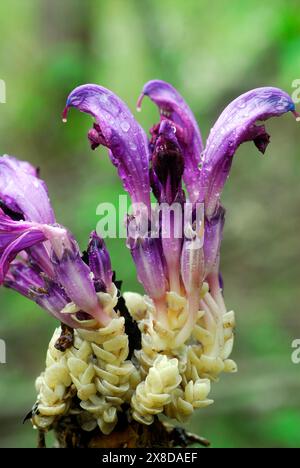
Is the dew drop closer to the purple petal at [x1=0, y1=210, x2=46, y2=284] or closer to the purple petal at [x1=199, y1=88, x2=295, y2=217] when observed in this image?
the purple petal at [x1=199, y1=88, x2=295, y2=217]

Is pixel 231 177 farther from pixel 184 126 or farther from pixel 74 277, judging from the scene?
pixel 74 277

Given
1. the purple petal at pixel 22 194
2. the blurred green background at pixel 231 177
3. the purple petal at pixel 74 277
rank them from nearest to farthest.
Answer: the purple petal at pixel 74 277, the purple petal at pixel 22 194, the blurred green background at pixel 231 177

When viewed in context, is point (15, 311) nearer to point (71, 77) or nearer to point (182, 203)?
point (71, 77)

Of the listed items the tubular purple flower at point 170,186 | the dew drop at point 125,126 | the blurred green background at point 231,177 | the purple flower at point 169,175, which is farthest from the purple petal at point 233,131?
the blurred green background at point 231,177

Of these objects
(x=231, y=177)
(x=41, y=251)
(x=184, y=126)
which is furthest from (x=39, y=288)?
(x=231, y=177)

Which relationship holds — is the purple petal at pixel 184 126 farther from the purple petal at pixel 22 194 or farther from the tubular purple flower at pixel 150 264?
the purple petal at pixel 22 194

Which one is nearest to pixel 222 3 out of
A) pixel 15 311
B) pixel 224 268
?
pixel 224 268

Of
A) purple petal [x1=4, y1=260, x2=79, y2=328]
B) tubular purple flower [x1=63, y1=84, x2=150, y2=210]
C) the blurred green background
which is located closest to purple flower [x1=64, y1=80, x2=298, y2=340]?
tubular purple flower [x1=63, y1=84, x2=150, y2=210]
